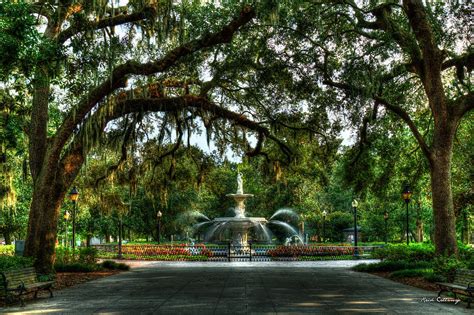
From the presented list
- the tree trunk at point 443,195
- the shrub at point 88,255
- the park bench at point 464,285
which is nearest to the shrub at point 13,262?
the shrub at point 88,255

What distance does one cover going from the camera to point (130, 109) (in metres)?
16.9

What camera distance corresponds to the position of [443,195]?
16234 millimetres

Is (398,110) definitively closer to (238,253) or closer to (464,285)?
(464,285)

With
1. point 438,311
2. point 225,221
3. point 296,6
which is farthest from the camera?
point 225,221

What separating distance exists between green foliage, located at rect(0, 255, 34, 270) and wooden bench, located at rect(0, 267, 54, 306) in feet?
2.62

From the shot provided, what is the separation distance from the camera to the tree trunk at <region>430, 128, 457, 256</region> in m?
16.1

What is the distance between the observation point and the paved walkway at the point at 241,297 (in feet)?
32.5

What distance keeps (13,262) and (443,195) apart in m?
13.0

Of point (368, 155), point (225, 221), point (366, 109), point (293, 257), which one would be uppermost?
point (366, 109)

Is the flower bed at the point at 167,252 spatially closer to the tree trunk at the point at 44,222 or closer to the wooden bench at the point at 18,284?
the tree trunk at the point at 44,222

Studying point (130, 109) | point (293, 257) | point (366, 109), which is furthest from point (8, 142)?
point (293, 257)

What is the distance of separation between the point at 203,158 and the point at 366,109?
852 centimetres

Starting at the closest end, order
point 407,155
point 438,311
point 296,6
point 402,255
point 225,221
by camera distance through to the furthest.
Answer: point 438,311, point 296,6, point 402,255, point 407,155, point 225,221

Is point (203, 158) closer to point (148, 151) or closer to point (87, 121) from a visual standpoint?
point (148, 151)
